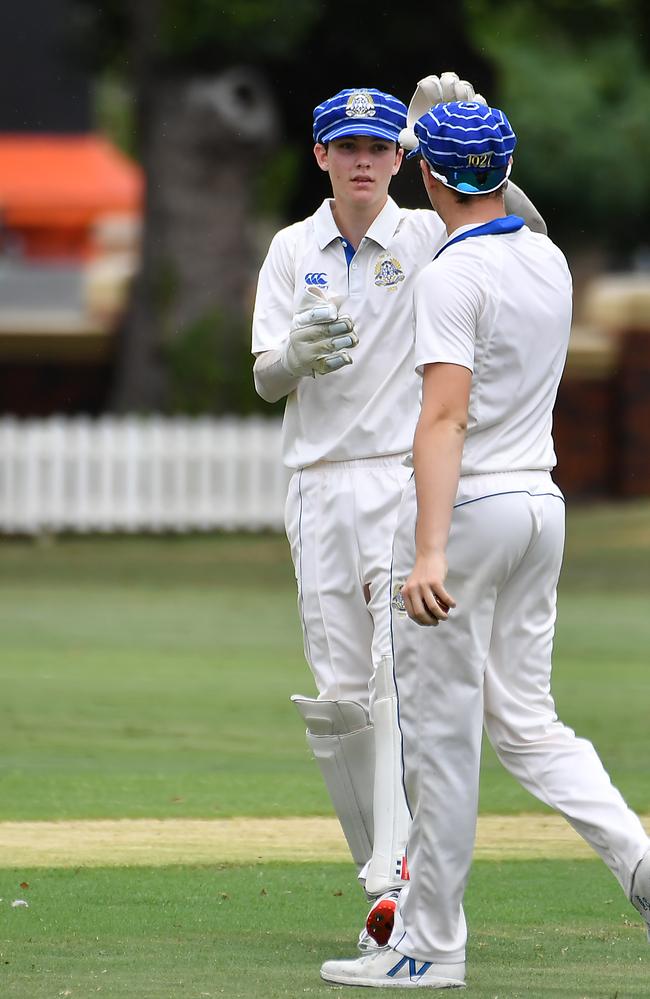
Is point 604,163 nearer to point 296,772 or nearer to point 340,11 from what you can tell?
point 340,11

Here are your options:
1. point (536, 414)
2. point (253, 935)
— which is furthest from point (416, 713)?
point (253, 935)

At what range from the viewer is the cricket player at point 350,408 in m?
5.31

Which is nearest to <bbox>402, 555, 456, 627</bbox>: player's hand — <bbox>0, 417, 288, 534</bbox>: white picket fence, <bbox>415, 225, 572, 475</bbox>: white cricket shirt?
<bbox>415, 225, 572, 475</bbox>: white cricket shirt

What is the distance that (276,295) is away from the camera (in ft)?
18.1

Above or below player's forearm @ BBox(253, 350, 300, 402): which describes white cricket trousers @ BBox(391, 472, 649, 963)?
below

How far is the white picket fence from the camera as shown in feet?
63.2

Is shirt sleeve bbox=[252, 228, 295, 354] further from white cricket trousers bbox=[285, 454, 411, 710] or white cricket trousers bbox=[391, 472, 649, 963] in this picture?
white cricket trousers bbox=[391, 472, 649, 963]

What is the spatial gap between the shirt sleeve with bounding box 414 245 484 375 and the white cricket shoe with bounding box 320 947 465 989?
54.0 inches

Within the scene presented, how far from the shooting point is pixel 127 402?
20734mm

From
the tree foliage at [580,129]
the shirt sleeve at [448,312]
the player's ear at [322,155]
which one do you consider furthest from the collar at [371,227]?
the tree foliage at [580,129]

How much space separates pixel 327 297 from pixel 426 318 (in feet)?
2.77

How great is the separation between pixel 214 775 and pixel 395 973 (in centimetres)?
357

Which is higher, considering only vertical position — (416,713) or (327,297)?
(327,297)

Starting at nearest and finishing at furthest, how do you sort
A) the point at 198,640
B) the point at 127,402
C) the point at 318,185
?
1. the point at 198,640
2. the point at 127,402
3. the point at 318,185
